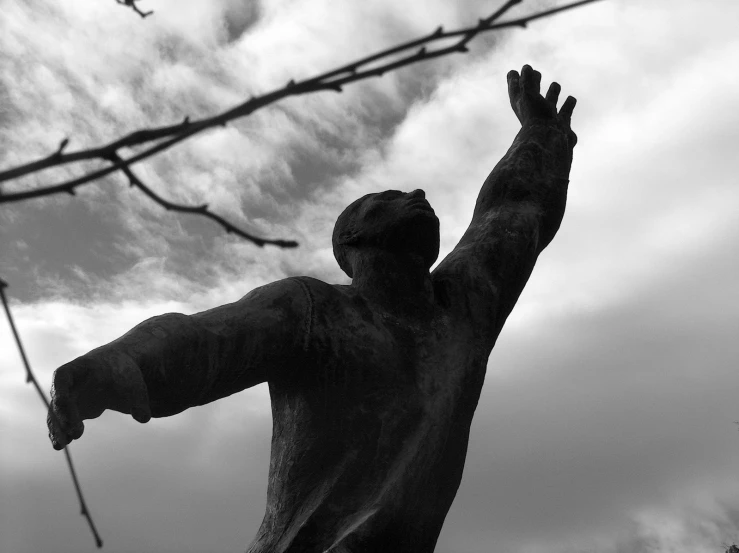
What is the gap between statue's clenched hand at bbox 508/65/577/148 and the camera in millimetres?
5723

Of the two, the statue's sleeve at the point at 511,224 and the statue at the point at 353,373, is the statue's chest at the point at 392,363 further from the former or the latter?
the statue's sleeve at the point at 511,224

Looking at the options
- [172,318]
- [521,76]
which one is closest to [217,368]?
[172,318]

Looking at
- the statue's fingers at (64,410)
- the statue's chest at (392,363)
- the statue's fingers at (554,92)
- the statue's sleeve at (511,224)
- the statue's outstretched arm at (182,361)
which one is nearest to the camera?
the statue's fingers at (64,410)

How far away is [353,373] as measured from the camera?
406 centimetres

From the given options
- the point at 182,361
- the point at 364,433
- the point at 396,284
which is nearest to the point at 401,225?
the point at 396,284

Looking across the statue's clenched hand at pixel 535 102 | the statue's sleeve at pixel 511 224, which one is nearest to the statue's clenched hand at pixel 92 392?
the statue's sleeve at pixel 511 224

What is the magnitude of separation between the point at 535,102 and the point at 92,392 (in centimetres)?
340

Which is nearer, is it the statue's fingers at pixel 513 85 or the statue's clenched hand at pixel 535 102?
the statue's clenched hand at pixel 535 102

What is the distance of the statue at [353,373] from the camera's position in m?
3.64

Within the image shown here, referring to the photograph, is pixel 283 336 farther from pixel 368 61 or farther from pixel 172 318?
pixel 368 61

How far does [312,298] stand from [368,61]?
2710 millimetres

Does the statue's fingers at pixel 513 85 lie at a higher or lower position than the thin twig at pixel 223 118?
higher

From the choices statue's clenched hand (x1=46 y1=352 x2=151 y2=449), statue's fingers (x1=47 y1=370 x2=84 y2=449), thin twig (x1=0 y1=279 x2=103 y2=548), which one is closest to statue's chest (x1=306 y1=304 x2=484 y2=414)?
statue's clenched hand (x1=46 y1=352 x2=151 y2=449)

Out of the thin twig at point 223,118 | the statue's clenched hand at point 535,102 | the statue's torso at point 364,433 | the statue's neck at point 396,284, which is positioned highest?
the statue's clenched hand at point 535,102
